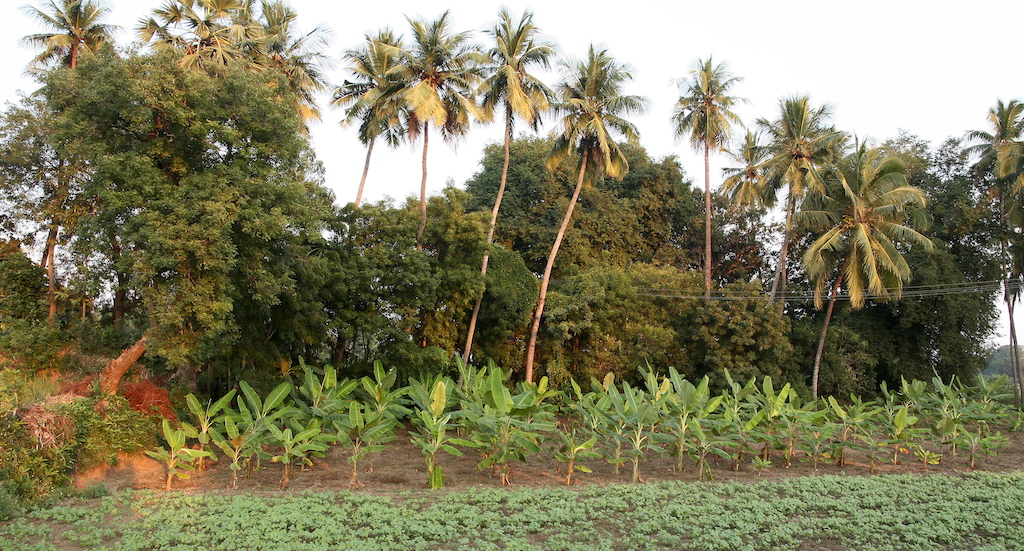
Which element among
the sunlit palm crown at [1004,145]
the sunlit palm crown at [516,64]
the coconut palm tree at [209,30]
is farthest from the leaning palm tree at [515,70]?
the sunlit palm crown at [1004,145]

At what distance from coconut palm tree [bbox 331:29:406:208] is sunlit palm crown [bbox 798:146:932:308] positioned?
13.6m

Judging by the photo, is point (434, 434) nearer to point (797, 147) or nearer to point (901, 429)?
point (901, 429)

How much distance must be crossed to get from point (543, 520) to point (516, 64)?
14569 millimetres

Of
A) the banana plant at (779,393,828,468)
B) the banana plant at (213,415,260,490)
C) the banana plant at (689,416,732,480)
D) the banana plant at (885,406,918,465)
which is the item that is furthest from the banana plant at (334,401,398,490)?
the banana plant at (885,406,918,465)

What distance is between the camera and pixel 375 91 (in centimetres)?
1744

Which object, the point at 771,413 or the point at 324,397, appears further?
the point at 771,413

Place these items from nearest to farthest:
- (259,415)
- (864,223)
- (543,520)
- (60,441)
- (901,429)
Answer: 1. (543,520)
2. (60,441)
3. (259,415)
4. (901,429)
5. (864,223)

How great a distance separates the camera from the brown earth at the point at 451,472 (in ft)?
29.2

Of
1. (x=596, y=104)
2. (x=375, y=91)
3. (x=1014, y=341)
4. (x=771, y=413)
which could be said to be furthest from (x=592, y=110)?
(x=1014, y=341)

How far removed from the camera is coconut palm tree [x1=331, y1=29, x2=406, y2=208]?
→ 57.0 feet

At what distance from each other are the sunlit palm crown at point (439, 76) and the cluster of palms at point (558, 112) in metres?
0.04

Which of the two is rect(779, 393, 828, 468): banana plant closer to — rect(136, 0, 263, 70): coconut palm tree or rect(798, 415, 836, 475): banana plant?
rect(798, 415, 836, 475): banana plant

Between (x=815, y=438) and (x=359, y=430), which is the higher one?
(x=815, y=438)

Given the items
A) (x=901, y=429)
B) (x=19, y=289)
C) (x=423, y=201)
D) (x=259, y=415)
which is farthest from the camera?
(x=423, y=201)
